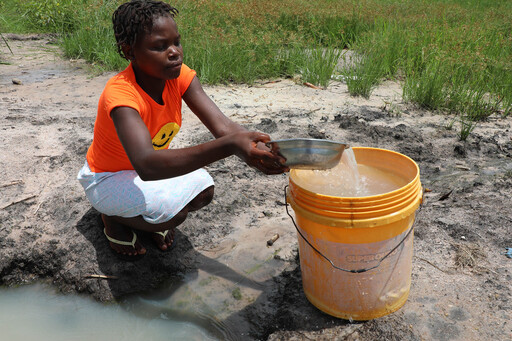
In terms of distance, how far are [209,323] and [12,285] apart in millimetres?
1136

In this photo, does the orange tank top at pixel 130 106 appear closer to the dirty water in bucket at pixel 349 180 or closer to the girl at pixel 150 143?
the girl at pixel 150 143

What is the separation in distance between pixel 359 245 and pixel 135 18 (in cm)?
125

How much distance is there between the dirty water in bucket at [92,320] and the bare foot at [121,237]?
239mm

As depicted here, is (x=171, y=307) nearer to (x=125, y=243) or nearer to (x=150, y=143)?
(x=125, y=243)

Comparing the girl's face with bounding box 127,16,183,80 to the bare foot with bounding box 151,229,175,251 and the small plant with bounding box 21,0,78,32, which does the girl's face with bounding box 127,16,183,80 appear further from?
the small plant with bounding box 21,0,78,32

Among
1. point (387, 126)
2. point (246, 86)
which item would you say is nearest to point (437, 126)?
point (387, 126)

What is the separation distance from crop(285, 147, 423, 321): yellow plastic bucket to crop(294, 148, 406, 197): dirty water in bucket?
5cm

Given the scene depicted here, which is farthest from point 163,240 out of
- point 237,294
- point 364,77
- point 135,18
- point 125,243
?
point 364,77

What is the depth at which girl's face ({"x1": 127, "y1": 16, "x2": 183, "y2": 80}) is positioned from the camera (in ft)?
6.37

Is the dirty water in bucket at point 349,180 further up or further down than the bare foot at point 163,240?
further up

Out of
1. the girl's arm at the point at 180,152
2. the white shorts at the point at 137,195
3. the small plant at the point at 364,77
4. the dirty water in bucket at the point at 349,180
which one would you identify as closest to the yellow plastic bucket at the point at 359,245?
the dirty water in bucket at the point at 349,180

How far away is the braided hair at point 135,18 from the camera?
1.92 meters

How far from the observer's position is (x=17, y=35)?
21.9ft

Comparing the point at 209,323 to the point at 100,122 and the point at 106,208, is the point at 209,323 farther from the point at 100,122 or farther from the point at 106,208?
the point at 100,122
